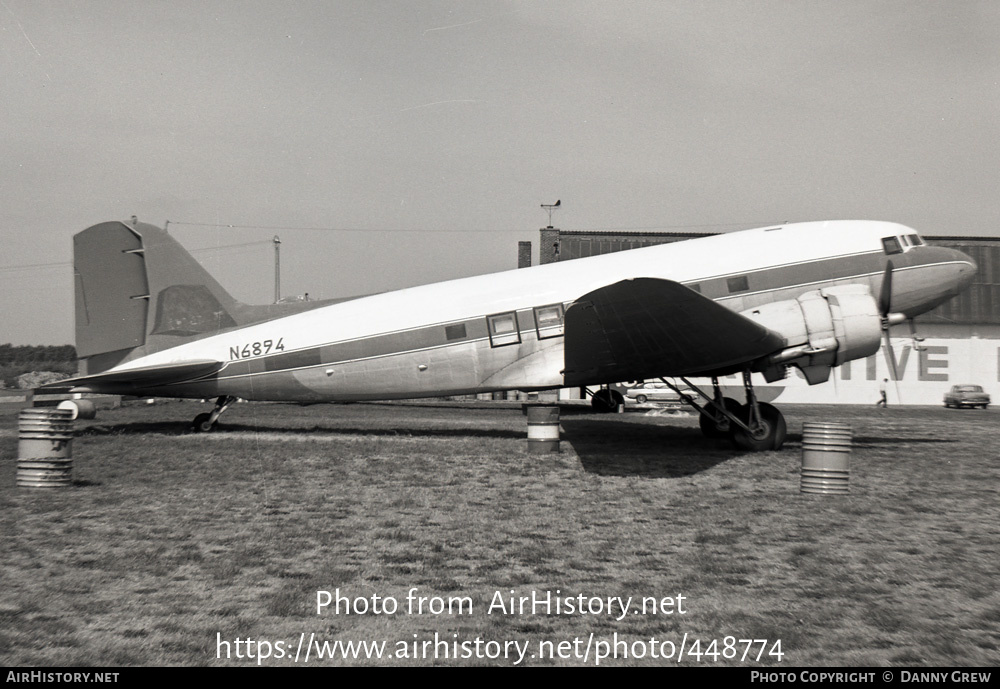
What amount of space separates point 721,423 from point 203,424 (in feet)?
31.4

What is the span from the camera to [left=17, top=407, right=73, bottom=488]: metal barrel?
8.76m

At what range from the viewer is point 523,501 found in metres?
8.48

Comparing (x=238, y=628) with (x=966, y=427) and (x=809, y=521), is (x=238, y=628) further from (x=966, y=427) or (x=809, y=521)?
(x=966, y=427)

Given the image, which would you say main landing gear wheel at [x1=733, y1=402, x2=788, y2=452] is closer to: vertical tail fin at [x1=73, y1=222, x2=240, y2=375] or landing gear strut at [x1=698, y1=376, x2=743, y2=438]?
landing gear strut at [x1=698, y1=376, x2=743, y2=438]

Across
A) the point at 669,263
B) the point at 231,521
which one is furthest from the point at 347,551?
the point at 669,263

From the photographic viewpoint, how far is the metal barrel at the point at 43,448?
876 centimetres

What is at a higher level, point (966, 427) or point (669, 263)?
point (669, 263)

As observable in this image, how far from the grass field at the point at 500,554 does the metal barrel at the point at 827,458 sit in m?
0.16

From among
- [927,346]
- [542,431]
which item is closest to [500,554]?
[542,431]

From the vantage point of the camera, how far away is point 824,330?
12141 millimetres

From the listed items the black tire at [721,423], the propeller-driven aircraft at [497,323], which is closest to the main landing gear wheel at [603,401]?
the black tire at [721,423]

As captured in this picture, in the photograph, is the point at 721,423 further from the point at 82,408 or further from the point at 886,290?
the point at 82,408

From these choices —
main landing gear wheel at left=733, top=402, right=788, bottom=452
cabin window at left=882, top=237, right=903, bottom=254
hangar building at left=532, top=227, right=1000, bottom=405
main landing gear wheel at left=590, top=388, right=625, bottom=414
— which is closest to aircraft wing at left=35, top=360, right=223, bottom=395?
main landing gear wheel at left=733, top=402, right=788, bottom=452
